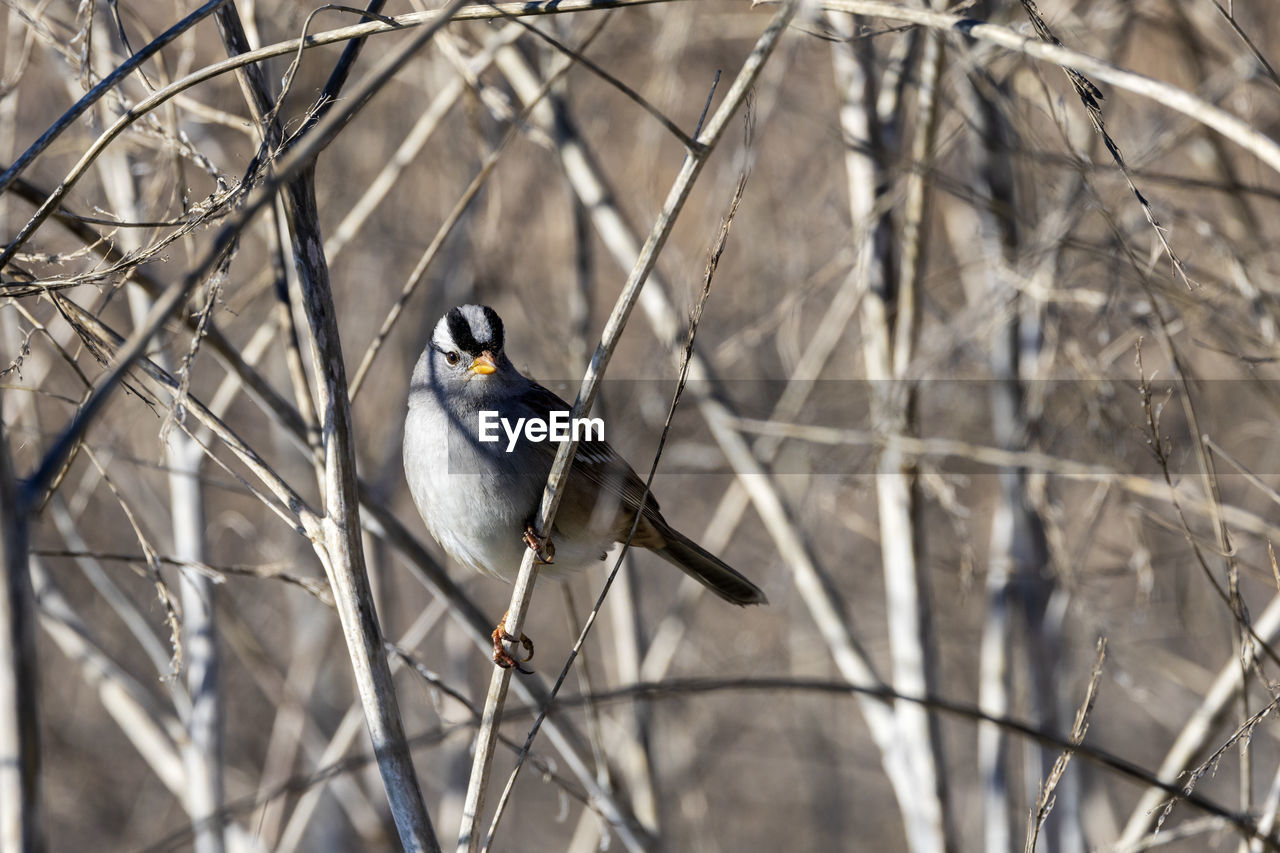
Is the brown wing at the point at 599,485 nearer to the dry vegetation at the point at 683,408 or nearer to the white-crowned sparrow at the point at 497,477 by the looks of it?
the white-crowned sparrow at the point at 497,477

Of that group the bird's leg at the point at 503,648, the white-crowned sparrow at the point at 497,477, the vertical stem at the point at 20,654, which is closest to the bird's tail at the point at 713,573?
the white-crowned sparrow at the point at 497,477

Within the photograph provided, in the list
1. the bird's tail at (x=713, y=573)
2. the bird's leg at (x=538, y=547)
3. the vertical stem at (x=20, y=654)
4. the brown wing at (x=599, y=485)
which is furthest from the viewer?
the bird's tail at (x=713, y=573)

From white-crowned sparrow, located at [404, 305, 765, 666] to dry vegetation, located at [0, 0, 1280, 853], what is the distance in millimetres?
194

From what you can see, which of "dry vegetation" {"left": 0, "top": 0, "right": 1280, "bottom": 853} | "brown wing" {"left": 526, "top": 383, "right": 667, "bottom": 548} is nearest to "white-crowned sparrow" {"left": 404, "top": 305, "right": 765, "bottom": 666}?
"brown wing" {"left": 526, "top": 383, "right": 667, "bottom": 548}

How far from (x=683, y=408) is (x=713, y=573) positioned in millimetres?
1703

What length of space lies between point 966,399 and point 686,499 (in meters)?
2.59

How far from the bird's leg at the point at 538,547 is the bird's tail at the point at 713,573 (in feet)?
1.43

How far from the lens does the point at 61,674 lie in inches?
287

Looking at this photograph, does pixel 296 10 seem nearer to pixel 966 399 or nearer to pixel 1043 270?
pixel 1043 270

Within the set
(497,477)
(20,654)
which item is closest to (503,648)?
(497,477)

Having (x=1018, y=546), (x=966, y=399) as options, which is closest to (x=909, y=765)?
(x=1018, y=546)

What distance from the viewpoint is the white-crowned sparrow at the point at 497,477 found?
2934 millimetres

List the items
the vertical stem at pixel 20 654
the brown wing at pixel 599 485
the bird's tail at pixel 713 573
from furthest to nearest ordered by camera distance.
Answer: the bird's tail at pixel 713 573 < the brown wing at pixel 599 485 < the vertical stem at pixel 20 654

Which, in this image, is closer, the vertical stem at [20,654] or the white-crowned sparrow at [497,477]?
the vertical stem at [20,654]
